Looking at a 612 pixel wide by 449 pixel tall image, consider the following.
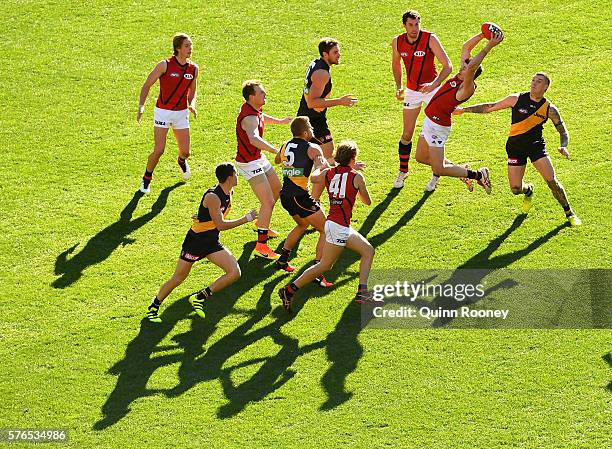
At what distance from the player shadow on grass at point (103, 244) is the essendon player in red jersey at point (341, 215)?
128 inches

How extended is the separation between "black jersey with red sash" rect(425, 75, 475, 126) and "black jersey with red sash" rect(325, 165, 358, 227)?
8.83 ft

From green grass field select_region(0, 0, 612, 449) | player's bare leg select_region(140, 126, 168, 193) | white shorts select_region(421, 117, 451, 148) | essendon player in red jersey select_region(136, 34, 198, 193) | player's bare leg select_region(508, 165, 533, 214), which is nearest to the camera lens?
green grass field select_region(0, 0, 612, 449)

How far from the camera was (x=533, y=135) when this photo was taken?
47.8 ft

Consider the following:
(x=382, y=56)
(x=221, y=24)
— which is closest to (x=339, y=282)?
(x=382, y=56)

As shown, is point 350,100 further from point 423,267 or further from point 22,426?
point 22,426

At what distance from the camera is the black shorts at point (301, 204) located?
13688mm

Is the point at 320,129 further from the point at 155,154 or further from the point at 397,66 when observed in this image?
the point at 155,154

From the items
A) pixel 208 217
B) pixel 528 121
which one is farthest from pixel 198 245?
pixel 528 121

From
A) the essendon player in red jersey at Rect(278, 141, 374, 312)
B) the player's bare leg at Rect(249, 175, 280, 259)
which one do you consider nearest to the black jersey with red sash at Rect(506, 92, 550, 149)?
the essendon player in red jersey at Rect(278, 141, 374, 312)

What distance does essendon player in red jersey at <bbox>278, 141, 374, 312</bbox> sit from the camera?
504 inches

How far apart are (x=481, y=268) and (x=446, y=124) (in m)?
2.39

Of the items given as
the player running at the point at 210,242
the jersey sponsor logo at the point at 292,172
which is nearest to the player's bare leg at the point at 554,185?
the jersey sponsor logo at the point at 292,172

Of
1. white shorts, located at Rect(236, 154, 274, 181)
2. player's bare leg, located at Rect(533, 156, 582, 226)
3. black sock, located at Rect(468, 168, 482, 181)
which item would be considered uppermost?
white shorts, located at Rect(236, 154, 274, 181)

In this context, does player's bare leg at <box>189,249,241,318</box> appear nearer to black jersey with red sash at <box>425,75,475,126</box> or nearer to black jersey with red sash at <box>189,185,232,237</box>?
black jersey with red sash at <box>189,185,232,237</box>
